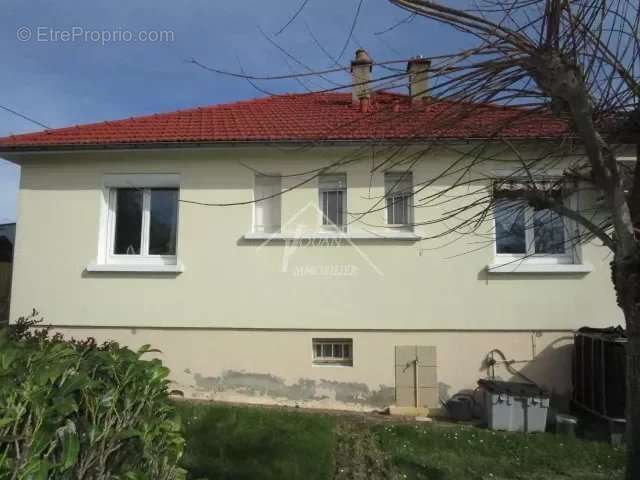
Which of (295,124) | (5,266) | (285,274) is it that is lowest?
(285,274)

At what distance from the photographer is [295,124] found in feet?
28.4

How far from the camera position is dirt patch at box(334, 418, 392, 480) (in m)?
5.00

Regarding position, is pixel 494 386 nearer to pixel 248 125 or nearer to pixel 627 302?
pixel 627 302

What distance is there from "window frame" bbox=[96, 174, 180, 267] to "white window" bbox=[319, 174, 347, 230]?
253 cm

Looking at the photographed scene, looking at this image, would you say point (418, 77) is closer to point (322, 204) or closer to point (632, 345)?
point (632, 345)

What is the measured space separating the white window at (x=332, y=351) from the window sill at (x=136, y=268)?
263cm

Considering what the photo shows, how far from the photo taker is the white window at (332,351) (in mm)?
7832

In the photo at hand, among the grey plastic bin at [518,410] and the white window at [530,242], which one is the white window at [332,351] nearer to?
the grey plastic bin at [518,410]

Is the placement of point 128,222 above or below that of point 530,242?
above

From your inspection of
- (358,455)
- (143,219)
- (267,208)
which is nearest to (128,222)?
(143,219)

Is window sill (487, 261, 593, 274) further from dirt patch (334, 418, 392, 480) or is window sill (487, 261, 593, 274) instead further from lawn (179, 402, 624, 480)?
dirt patch (334, 418, 392, 480)

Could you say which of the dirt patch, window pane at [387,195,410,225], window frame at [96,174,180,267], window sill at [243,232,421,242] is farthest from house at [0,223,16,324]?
window pane at [387,195,410,225]

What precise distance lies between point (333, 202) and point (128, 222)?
12.1 feet

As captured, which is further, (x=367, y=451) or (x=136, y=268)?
(x=136, y=268)
